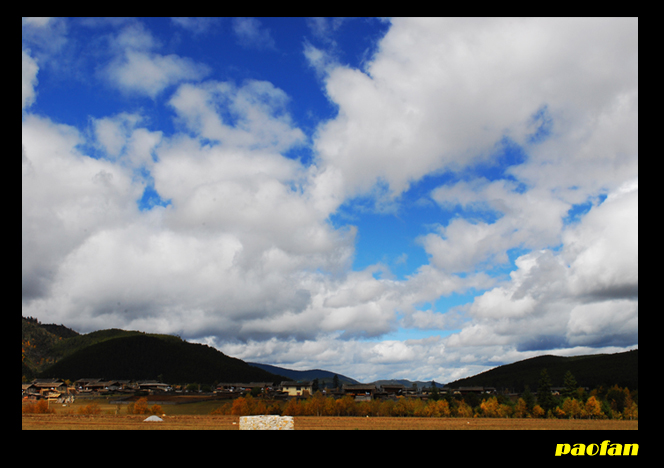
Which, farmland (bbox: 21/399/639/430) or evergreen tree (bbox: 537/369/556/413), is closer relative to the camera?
farmland (bbox: 21/399/639/430)

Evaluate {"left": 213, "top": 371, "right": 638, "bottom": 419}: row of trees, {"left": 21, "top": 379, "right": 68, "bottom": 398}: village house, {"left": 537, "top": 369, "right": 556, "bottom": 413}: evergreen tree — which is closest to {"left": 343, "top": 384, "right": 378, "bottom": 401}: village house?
{"left": 213, "top": 371, "right": 638, "bottom": 419}: row of trees

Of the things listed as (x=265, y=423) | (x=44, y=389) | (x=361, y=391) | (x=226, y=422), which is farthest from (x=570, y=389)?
(x=44, y=389)

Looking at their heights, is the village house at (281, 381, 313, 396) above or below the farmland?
below

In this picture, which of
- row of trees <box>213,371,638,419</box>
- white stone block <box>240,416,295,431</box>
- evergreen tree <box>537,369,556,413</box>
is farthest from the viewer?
evergreen tree <box>537,369,556,413</box>

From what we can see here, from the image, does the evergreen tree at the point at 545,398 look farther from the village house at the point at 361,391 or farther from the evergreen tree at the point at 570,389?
the village house at the point at 361,391

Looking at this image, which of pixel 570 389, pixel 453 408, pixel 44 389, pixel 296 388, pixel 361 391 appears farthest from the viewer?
pixel 296 388

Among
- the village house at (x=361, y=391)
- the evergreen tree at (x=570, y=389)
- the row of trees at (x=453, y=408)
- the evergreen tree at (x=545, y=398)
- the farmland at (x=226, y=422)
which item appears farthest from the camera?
the village house at (x=361, y=391)

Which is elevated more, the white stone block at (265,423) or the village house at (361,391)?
the white stone block at (265,423)

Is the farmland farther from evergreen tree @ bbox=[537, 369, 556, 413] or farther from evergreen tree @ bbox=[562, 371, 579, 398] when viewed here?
evergreen tree @ bbox=[562, 371, 579, 398]

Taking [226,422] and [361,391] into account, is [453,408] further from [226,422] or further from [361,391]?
[226,422]

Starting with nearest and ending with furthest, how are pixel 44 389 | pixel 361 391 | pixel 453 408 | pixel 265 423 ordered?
1. pixel 265 423
2. pixel 453 408
3. pixel 361 391
4. pixel 44 389

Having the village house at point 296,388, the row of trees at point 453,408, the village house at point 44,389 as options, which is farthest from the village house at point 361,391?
the village house at point 44,389
